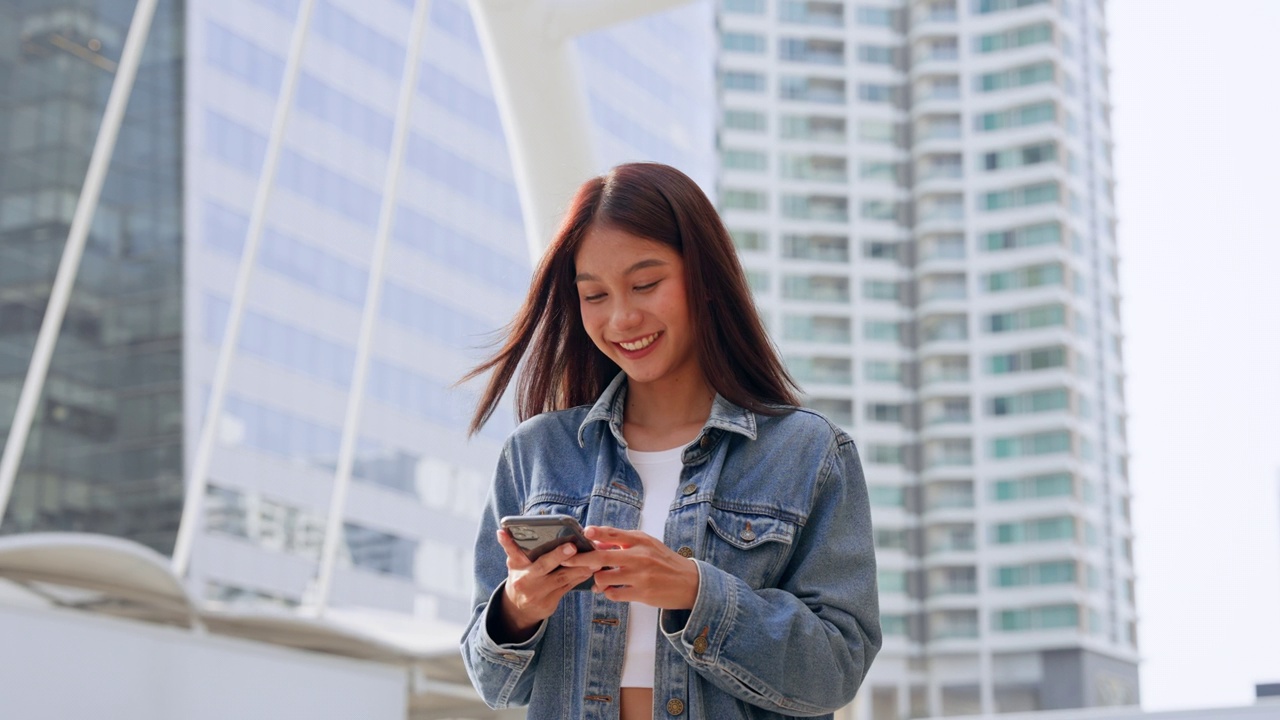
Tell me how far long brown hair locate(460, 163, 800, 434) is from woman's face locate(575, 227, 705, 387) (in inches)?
0.4

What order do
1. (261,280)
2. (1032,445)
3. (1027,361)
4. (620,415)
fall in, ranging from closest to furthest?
1. (620,415)
2. (261,280)
3. (1032,445)
4. (1027,361)

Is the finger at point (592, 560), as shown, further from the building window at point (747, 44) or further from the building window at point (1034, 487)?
the building window at point (747, 44)

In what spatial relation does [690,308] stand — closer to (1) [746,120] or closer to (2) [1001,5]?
(1) [746,120]

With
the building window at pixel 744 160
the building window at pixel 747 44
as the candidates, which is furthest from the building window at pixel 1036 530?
the building window at pixel 747 44

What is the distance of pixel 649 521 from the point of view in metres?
1.27

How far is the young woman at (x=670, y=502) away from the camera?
1.16m

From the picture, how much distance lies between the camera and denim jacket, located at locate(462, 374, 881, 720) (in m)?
1.16

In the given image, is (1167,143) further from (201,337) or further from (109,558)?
(109,558)

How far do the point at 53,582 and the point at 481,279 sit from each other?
93.0 feet

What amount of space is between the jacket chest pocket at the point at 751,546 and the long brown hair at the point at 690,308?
4.7 inches

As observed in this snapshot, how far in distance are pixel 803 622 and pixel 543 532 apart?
0.77 feet

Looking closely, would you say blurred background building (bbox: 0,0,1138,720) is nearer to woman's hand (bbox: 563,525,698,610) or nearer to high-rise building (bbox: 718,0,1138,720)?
high-rise building (bbox: 718,0,1138,720)

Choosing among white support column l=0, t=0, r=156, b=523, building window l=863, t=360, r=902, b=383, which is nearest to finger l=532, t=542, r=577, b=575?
white support column l=0, t=0, r=156, b=523

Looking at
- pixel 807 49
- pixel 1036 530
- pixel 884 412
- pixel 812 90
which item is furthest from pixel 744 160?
pixel 1036 530
